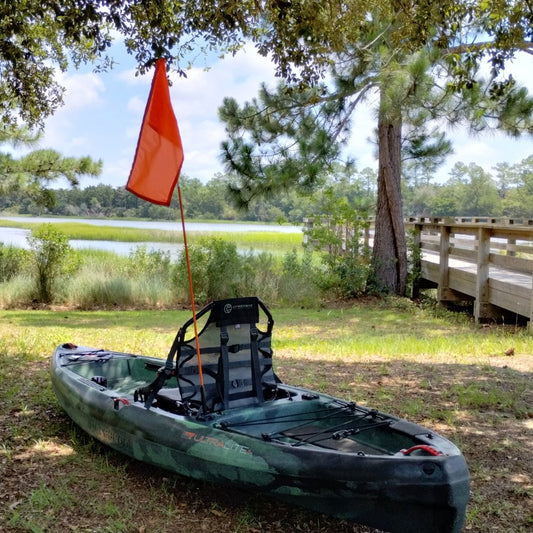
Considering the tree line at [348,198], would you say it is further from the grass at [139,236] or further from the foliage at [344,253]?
the foliage at [344,253]

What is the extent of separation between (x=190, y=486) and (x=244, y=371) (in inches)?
32.2

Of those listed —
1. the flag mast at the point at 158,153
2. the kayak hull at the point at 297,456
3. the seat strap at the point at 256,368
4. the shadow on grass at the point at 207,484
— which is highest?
the flag mast at the point at 158,153

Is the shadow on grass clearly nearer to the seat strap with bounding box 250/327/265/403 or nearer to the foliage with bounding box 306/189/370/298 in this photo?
the seat strap with bounding box 250/327/265/403

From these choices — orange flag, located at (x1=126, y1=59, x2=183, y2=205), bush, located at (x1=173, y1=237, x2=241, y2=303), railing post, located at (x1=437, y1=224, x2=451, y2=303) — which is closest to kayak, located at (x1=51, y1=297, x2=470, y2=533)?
orange flag, located at (x1=126, y1=59, x2=183, y2=205)

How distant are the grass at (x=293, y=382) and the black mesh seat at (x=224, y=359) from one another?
597mm

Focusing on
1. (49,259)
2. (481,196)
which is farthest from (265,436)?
(481,196)

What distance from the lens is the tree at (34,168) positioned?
16391 mm

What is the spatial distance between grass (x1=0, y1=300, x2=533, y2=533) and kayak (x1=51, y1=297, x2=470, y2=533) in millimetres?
247

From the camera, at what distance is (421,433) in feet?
12.0

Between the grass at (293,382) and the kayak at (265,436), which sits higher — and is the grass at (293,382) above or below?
below

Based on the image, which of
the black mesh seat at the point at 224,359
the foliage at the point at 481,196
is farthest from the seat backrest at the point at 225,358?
the foliage at the point at 481,196

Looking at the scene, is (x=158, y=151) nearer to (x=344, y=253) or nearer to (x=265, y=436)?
(x=265, y=436)

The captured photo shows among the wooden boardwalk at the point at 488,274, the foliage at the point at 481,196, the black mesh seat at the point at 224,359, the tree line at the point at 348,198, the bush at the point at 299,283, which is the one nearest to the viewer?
the black mesh seat at the point at 224,359

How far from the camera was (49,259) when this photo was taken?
570 inches
